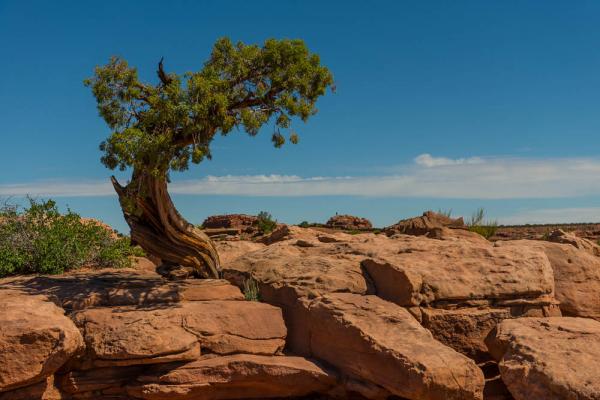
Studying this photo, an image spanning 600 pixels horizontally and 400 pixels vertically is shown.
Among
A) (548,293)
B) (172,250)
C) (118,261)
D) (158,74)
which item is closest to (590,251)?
(548,293)

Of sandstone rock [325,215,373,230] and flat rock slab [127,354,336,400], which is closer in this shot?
flat rock slab [127,354,336,400]

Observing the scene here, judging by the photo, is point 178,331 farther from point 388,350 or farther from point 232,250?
point 232,250

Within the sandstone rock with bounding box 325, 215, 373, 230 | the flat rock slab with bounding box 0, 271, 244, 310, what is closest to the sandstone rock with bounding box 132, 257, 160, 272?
the flat rock slab with bounding box 0, 271, 244, 310

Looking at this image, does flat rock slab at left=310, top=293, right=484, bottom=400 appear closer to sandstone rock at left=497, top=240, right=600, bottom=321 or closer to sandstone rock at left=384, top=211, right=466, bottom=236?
sandstone rock at left=497, top=240, right=600, bottom=321

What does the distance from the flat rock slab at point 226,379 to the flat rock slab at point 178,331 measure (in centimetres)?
24

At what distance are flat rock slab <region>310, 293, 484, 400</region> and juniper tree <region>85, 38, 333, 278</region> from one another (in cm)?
359

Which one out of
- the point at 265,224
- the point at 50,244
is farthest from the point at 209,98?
the point at 265,224

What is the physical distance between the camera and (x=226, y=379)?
8898 mm

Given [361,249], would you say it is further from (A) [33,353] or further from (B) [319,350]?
(A) [33,353]

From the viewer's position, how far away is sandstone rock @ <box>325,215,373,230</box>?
45875 millimetres

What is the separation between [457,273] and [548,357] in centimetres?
260

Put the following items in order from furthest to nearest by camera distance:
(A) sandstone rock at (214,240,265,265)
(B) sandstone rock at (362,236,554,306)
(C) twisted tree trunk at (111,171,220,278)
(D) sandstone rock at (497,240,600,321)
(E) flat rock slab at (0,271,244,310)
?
(A) sandstone rock at (214,240,265,265), (C) twisted tree trunk at (111,171,220,278), (D) sandstone rock at (497,240,600,321), (E) flat rock slab at (0,271,244,310), (B) sandstone rock at (362,236,554,306)

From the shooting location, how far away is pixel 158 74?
11.8m

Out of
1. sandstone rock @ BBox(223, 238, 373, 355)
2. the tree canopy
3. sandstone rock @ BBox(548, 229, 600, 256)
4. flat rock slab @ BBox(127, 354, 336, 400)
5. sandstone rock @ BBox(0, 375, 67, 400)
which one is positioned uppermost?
the tree canopy
